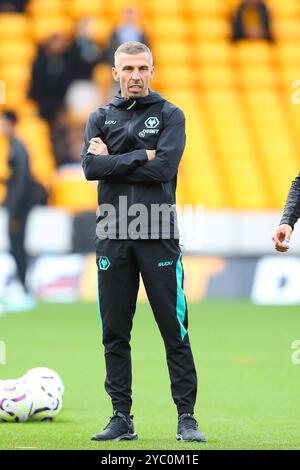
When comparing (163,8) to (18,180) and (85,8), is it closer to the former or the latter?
(85,8)

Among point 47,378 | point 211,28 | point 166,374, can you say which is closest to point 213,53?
point 211,28

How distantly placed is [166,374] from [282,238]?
297 cm

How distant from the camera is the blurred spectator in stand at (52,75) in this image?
18953 millimetres

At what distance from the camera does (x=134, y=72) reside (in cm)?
674

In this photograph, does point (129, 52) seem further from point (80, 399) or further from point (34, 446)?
point (80, 399)

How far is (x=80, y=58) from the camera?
19.1 meters

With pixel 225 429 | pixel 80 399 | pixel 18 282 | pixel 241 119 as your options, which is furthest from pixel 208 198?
pixel 225 429

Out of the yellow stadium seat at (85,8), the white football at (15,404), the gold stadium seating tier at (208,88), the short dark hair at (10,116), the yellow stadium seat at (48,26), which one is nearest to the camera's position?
the white football at (15,404)

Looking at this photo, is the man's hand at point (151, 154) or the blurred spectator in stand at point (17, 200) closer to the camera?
the man's hand at point (151, 154)

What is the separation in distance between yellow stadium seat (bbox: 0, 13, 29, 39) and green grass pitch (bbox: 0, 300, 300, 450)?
744cm

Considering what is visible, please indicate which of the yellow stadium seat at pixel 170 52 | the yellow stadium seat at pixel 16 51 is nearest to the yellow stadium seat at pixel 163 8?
the yellow stadium seat at pixel 170 52

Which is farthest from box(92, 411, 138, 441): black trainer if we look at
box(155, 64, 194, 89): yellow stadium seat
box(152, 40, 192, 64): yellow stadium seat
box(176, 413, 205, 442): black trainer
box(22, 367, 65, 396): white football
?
box(152, 40, 192, 64): yellow stadium seat

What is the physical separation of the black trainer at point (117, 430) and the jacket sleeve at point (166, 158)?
1246 mm

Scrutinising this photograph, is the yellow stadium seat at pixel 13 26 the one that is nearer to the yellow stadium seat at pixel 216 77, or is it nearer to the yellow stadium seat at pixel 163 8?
the yellow stadium seat at pixel 163 8
